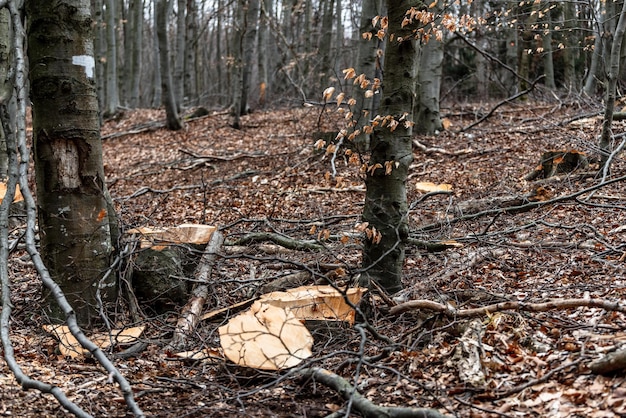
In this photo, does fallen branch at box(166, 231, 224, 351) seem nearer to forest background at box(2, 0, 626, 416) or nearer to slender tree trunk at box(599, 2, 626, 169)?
forest background at box(2, 0, 626, 416)

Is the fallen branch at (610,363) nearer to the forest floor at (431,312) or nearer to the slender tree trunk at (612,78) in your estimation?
the forest floor at (431,312)

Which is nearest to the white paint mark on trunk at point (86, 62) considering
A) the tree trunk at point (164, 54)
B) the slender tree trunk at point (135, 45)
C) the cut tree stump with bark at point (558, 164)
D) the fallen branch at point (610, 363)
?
the fallen branch at point (610, 363)

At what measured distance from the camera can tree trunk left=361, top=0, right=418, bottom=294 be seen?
468cm

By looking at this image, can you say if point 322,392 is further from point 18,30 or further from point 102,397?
point 18,30

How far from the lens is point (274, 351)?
152 inches

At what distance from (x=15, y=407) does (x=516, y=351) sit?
3.06 meters

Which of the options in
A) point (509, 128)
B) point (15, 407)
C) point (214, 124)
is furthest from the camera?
point (214, 124)

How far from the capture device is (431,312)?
14.2ft

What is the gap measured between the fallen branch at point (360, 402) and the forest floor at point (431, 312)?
0.29 ft

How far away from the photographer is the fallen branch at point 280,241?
617 cm

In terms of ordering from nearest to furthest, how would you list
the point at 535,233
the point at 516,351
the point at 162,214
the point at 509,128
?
the point at 516,351, the point at 535,233, the point at 162,214, the point at 509,128

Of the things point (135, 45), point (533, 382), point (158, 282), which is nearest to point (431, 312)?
point (533, 382)

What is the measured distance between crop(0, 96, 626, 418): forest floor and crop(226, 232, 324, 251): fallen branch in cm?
8

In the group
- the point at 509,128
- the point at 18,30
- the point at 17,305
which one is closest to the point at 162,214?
the point at 17,305
